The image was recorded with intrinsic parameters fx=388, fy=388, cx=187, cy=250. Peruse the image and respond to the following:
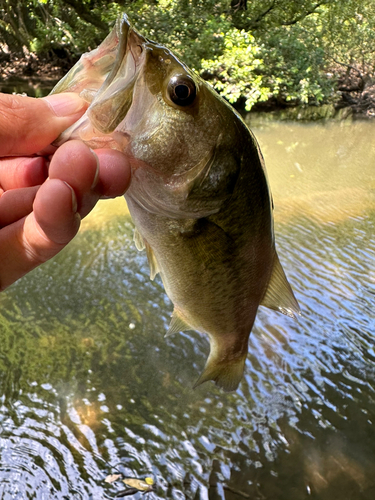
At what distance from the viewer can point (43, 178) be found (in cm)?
179

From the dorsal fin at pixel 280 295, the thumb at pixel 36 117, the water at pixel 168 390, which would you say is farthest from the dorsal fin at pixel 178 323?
the water at pixel 168 390

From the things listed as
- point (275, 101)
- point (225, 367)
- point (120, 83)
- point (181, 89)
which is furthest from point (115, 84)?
point (275, 101)

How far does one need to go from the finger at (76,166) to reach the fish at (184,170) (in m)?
0.10

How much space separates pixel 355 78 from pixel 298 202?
44.5 feet

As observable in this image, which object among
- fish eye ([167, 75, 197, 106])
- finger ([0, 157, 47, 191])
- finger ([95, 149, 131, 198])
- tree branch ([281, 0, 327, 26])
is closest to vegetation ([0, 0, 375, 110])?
tree branch ([281, 0, 327, 26])

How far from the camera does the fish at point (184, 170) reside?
4.21 feet

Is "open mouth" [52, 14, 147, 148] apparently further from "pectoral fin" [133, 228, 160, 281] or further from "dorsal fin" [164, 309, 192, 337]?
"dorsal fin" [164, 309, 192, 337]

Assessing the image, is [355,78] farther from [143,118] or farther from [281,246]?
[143,118]

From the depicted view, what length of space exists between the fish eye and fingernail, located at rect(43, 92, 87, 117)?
367 millimetres

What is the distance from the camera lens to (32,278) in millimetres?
5543

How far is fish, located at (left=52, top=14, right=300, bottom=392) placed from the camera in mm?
1282

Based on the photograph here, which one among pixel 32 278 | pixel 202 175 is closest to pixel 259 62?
pixel 32 278

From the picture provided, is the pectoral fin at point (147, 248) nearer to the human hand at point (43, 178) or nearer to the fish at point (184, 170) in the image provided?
the fish at point (184, 170)

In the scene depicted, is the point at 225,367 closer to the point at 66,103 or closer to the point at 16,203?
the point at 16,203
